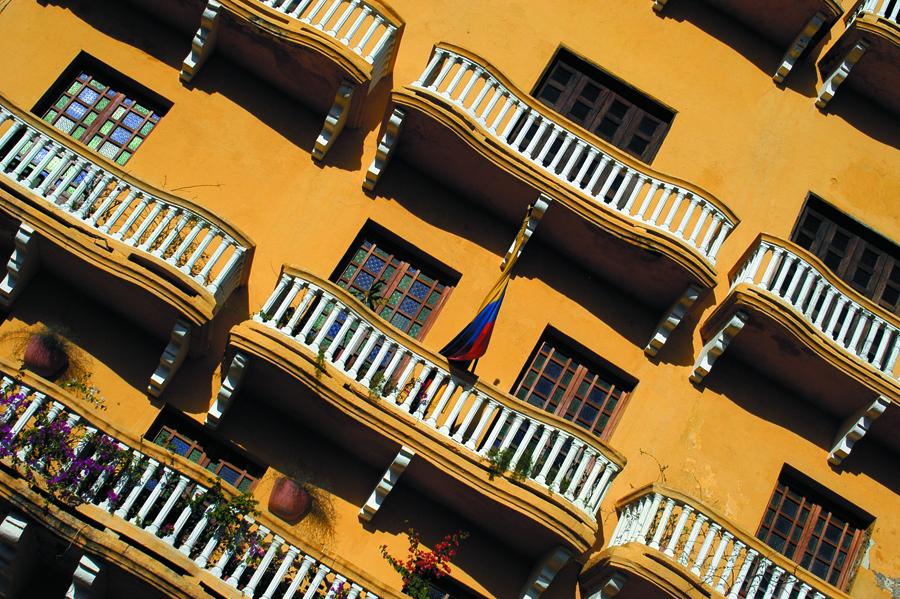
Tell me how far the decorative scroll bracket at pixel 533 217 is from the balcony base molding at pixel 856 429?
6.28 m

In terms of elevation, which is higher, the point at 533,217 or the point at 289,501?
the point at 533,217

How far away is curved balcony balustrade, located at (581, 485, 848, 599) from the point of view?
14.9 meters

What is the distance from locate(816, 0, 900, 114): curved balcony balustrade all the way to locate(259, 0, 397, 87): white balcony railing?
28.2ft

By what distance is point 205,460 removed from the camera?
15570 millimetres

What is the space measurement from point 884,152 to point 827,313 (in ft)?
13.6

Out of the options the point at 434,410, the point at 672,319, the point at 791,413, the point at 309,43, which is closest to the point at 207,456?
the point at 434,410

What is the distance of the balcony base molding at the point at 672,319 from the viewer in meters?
17.2

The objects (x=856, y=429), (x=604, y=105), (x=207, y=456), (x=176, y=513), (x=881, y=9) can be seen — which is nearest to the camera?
(x=176, y=513)

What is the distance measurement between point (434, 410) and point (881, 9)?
11.8m

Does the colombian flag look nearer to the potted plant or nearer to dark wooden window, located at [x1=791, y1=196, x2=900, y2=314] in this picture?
the potted plant

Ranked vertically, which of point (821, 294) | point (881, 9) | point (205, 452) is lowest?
point (205, 452)

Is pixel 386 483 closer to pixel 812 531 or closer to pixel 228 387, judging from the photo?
pixel 228 387

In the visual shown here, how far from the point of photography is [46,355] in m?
15.0

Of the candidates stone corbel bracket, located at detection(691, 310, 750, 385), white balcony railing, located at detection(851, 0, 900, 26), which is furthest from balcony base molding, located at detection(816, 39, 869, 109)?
stone corbel bracket, located at detection(691, 310, 750, 385)
